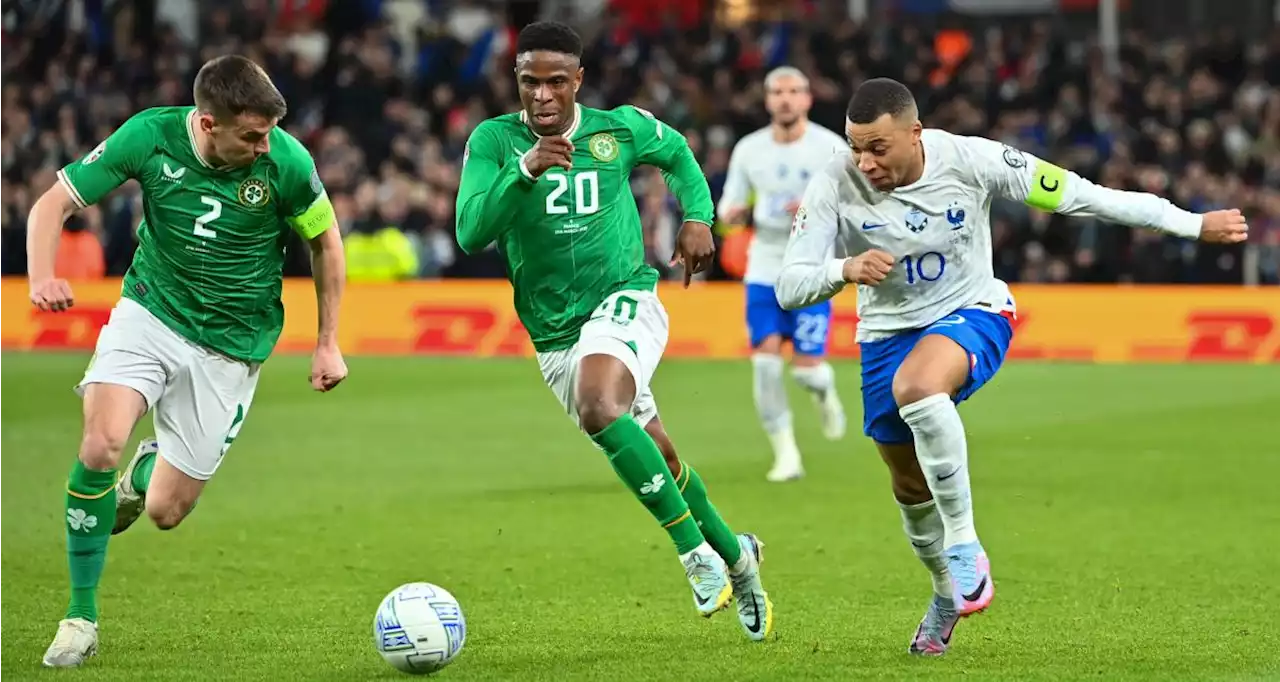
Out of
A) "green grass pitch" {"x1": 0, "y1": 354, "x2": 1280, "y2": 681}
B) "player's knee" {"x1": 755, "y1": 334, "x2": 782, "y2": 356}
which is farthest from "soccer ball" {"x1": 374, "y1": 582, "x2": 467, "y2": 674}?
"player's knee" {"x1": 755, "y1": 334, "x2": 782, "y2": 356}

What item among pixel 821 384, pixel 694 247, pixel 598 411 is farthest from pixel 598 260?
pixel 821 384

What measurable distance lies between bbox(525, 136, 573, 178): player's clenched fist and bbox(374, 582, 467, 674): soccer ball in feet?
5.13

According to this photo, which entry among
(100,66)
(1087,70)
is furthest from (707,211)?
(100,66)

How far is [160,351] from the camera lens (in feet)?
24.4

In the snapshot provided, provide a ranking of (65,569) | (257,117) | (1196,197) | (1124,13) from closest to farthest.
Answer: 1. (257,117)
2. (65,569)
3. (1196,197)
4. (1124,13)

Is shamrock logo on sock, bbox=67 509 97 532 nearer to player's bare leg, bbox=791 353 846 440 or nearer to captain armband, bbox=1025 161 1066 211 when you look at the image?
captain armband, bbox=1025 161 1066 211

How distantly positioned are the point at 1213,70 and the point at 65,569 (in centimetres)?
2015

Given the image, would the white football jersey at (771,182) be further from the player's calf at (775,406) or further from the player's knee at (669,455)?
the player's knee at (669,455)

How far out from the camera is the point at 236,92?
7.02 metres

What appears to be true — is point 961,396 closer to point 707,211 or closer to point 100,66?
point 707,211

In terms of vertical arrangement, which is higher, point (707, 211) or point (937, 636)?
point (707, 211)

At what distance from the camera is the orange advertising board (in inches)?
813

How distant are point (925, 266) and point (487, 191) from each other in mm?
1648

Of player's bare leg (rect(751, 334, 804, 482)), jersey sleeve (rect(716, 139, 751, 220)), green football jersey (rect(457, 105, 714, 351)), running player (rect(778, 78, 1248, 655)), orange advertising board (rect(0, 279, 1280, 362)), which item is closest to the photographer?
running player (rect(778, 78, 1248, 655))
